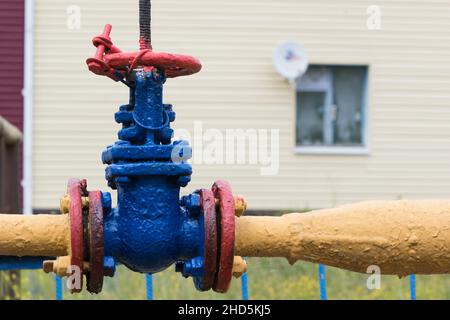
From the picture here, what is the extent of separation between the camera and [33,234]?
1570 millimetres

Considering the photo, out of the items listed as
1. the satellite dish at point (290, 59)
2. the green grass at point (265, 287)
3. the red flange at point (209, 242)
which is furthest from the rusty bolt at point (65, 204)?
the satellite dish at point (290, 59)

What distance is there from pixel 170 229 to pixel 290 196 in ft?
33.7

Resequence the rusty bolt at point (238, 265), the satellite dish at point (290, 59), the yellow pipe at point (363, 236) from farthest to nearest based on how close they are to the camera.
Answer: the satellite dish at point (290, 59) < the rusty bolt at point (238, 265) < the yellow pipe at point (363, 236)

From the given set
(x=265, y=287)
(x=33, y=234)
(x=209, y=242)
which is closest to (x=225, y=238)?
(x=209, y=242)

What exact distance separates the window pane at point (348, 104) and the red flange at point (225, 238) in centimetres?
1046

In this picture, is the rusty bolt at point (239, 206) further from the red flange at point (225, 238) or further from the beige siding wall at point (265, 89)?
the beige siding wall at point (265, 89)

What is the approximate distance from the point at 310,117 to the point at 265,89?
741 mm

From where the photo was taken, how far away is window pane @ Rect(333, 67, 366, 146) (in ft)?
39.5

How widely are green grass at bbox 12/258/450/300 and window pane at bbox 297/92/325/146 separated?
5713 millimetres

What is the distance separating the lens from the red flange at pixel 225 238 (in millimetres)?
1600

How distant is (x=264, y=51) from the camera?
1173 cm

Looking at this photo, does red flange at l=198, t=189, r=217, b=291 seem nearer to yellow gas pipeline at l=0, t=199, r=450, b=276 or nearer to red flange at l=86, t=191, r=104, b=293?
yellow gas pipeline at l=0, t=199, r=450, b=276

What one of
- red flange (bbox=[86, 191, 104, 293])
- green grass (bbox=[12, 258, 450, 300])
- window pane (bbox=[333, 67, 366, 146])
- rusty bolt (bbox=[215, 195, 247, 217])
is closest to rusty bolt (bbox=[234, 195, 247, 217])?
rusty bolt (bbox=[215, 195, 247, 217])
